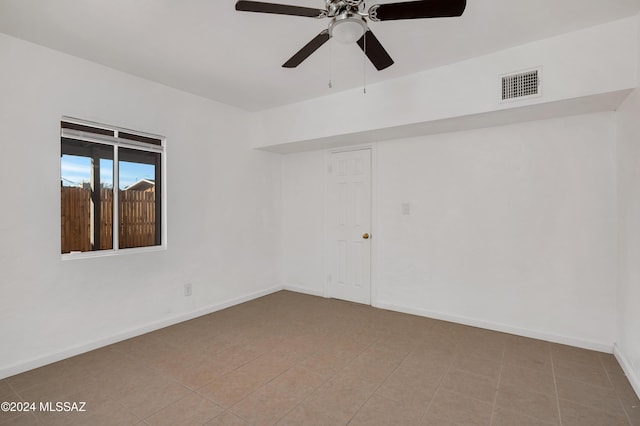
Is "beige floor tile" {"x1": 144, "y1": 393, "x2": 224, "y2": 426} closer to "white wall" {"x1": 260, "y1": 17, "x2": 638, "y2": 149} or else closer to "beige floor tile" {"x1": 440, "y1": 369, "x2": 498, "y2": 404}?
"beige floor tile" {"x1": 440, "y1": 369, "x2": 498, "y2": 404}

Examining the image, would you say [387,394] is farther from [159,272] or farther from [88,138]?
[88,138]

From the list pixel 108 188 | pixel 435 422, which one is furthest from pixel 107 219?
pixel 435 422

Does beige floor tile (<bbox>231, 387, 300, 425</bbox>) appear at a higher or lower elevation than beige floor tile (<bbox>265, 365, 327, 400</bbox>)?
lower

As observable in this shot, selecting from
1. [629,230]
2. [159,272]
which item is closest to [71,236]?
[159,272]

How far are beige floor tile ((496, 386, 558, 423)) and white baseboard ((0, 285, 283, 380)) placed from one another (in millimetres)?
3306

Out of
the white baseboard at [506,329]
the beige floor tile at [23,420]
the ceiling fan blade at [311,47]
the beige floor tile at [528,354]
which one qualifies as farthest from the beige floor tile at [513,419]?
the beige floor tile at [23,420]

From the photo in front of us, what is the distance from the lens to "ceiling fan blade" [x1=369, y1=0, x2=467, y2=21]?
1.71 m

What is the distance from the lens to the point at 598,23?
8.32 feet

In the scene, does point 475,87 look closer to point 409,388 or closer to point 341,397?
point 409,388

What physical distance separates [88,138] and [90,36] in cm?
92

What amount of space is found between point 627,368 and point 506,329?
1000mm

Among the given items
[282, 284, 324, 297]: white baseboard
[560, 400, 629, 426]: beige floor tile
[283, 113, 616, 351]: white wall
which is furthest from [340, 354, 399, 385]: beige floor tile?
[282, 284, 324, 297]: white baseboard

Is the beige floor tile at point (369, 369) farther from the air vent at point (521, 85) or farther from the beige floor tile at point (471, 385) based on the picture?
the air vent at point (521, 85)

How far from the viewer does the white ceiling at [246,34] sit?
2.30 metres
